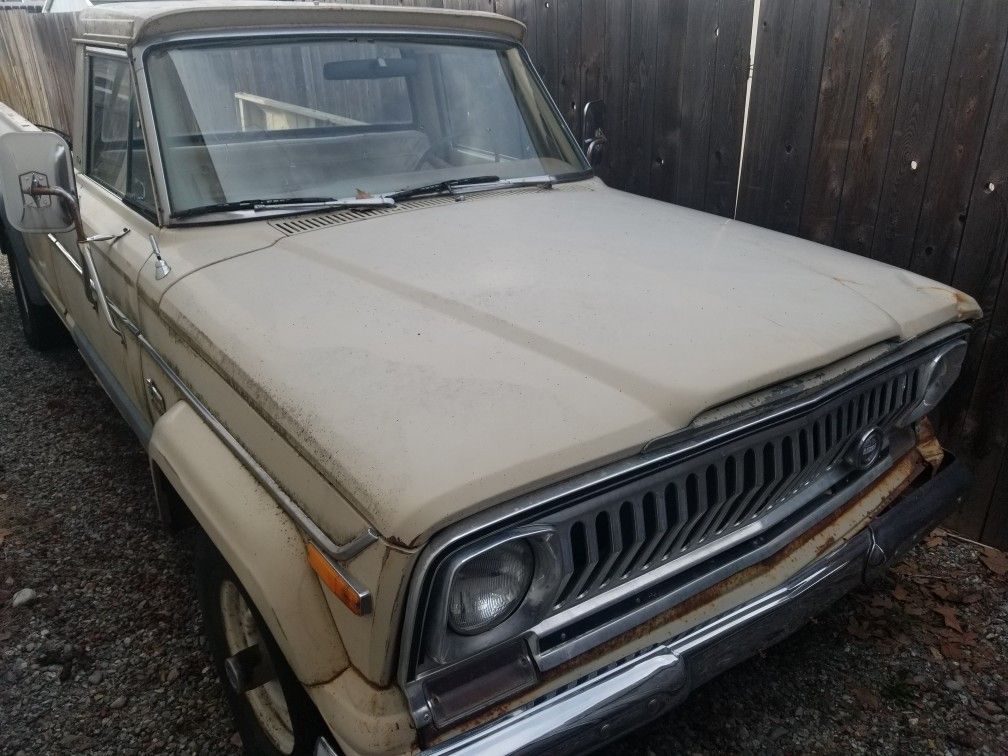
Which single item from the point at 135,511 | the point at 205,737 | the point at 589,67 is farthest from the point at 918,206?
the point at 135,511

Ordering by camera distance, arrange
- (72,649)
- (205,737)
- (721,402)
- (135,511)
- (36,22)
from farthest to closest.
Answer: (36,22), (135,511), (72,649), (205,737), (721,402)

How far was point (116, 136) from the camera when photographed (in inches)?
123

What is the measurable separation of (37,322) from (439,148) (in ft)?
11.0

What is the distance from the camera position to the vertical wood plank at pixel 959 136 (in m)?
2.85

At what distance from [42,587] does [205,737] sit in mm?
1125

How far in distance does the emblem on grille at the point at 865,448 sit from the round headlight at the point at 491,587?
1.05 m

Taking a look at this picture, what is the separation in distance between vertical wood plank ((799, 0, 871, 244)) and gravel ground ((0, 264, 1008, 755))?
1.50m

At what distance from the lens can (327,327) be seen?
78.0 inches

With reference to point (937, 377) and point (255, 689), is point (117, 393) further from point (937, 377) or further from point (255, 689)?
point (937, 377)

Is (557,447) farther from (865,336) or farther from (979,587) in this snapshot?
(979,587)

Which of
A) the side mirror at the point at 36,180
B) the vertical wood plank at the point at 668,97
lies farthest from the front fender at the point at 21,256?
the vertical wood plank at the point at 668,97

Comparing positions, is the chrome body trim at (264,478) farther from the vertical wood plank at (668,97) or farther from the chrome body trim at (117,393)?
the vertical wood plank at (668,97)

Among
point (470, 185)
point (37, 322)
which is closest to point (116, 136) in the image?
point (470, 185)

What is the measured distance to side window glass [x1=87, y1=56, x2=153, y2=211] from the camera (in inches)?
112
